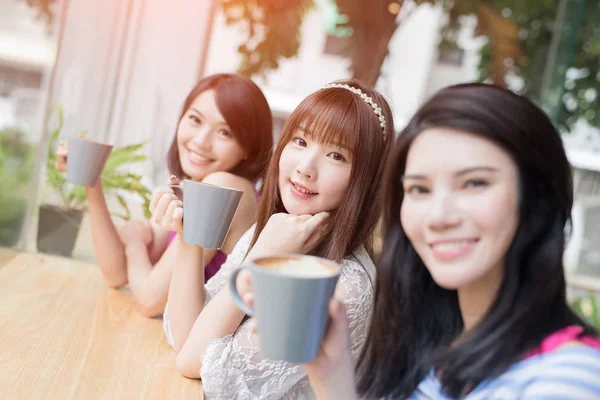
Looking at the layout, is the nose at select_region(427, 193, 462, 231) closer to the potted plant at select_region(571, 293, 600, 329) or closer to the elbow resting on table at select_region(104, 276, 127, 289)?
the elbow resting on table at select_region(104, 276, 127, 289)

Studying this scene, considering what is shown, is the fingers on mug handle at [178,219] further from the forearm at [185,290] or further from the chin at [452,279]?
the chin at [452,279]

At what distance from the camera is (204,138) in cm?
192

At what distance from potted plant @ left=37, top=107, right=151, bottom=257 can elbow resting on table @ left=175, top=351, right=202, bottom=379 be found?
1197 mm

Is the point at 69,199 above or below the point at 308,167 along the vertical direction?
below

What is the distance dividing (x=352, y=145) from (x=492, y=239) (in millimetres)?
587

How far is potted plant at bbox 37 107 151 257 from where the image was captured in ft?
7.83

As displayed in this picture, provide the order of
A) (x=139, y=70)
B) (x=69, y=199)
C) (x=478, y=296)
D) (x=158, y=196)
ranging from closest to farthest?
(x=478, y=296) → (x=158, y=196) → (x=69, y=199) → (x=139, y=70)

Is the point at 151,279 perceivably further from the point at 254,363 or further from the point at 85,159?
the point at 254,363

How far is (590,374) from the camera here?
775 millimetres

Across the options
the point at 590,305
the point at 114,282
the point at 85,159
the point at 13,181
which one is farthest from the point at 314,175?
the point at 590,305

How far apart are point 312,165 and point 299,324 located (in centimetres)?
68

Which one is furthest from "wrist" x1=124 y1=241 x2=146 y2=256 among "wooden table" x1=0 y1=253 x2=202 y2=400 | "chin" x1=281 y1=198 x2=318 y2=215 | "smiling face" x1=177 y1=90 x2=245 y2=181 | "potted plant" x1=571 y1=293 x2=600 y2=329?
"potted plant" x1=571 y1=293 x2=600 y2=329

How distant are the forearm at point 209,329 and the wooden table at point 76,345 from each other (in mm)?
36

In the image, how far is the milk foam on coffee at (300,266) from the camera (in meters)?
0.83
